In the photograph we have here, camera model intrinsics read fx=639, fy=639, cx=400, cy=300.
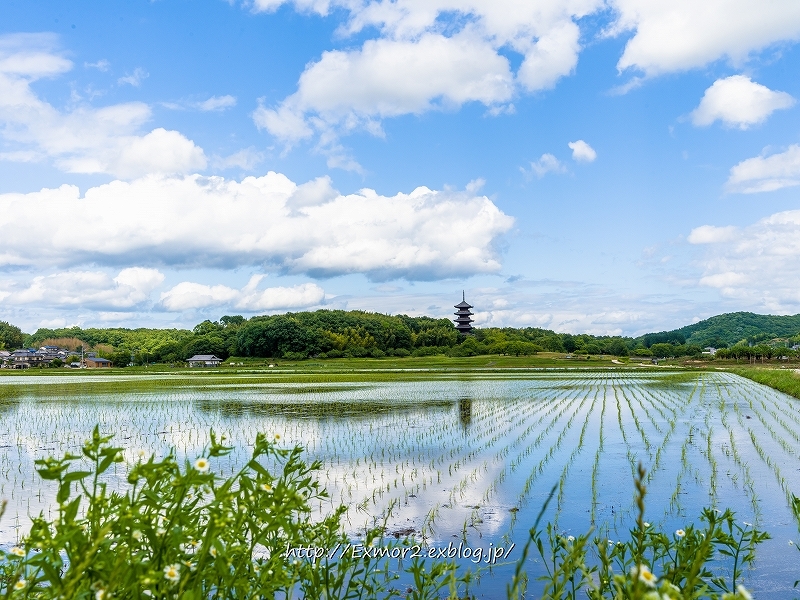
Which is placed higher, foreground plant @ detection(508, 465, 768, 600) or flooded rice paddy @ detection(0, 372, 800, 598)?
foreground plant @ detection(508, 465, 768, 600)

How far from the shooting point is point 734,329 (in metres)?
135

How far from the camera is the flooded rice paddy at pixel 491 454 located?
745 centimetres

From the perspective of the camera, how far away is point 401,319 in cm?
11256

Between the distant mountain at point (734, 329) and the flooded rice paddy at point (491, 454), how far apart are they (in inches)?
4546

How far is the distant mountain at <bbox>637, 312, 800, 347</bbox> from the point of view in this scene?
129875 mm

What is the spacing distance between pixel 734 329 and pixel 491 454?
141m

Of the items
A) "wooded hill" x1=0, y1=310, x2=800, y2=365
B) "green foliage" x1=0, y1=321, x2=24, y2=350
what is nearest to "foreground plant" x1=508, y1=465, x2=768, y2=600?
"wooded hill" x1=0, y1=310, x2=800, y2=365

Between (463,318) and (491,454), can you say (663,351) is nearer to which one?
(463,318)

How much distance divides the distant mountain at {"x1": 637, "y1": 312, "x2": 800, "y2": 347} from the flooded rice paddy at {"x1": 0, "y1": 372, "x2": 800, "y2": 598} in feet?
379

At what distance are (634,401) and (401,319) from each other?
89.3m

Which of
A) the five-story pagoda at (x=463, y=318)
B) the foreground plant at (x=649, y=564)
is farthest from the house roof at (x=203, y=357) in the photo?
the foreground plant at (x=649, y=564)

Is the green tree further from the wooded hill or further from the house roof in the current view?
the house roof

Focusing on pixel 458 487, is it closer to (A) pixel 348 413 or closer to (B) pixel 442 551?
(B) pixel 442 551

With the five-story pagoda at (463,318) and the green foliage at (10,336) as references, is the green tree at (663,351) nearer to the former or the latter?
the five-story pagoda at (463,318)
